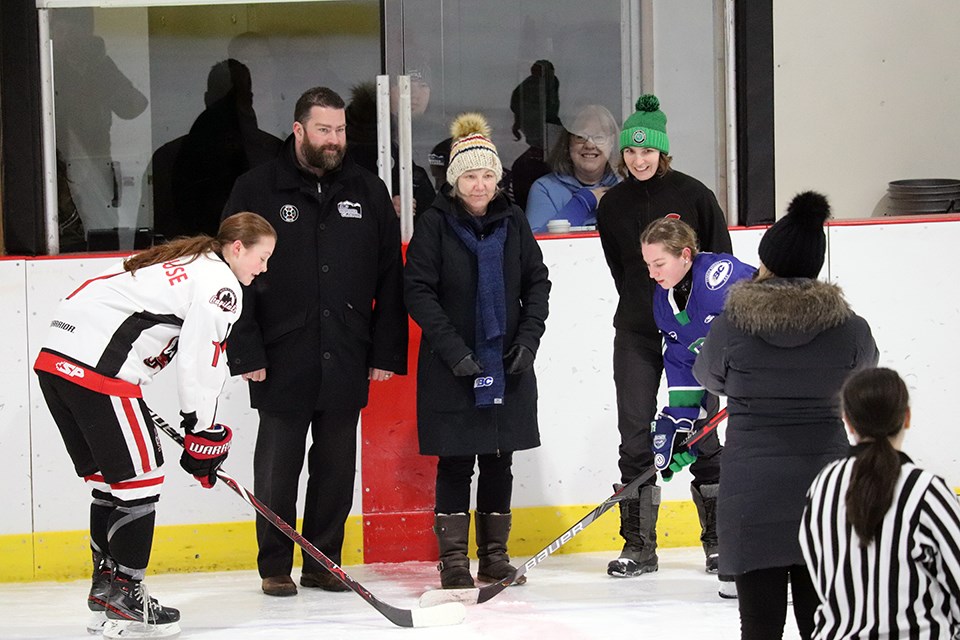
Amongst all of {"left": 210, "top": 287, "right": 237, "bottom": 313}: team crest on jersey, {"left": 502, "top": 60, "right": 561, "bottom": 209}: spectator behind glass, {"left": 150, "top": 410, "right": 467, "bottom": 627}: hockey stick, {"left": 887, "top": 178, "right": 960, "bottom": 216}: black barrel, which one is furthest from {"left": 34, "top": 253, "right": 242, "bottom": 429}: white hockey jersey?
{"left": 887, "top": 178, "right": 960, "bottom": 216}: black barrel

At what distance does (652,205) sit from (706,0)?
1.09 metres

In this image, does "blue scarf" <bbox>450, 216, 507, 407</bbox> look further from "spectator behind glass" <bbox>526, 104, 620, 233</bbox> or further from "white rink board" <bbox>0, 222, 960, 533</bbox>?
"spectator behind glass" <bbox>526, 104, 620, 233</bbox>

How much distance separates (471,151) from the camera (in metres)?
3.55

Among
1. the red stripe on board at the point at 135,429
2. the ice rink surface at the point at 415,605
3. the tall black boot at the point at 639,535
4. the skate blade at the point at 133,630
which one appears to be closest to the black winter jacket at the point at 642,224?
the tall black boot at the point at 639,535

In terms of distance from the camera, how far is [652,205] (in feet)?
12.2

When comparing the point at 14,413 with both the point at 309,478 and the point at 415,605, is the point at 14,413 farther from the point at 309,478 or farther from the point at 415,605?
the point at 415,605

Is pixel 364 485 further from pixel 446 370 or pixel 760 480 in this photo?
pixel 760 480

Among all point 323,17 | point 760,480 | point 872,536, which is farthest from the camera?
point 323,17

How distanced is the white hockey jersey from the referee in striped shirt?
1658 mm

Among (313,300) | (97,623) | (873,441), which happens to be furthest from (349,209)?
(873,441)

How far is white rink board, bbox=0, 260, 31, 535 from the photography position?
3.90 m

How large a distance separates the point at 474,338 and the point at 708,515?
83cm

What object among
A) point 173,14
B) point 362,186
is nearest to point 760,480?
point 362,186

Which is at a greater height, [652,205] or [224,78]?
[224,78]
